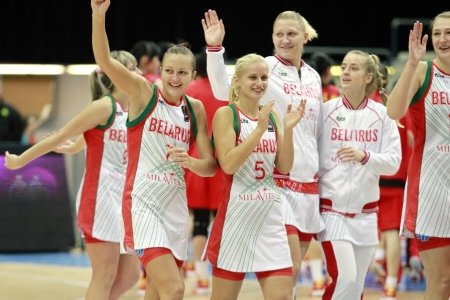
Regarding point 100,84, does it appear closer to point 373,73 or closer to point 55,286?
point 373,73

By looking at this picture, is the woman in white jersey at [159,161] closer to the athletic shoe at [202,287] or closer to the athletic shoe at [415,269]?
the athletic shoe at [202,287]

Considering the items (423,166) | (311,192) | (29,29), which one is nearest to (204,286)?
(311,192)

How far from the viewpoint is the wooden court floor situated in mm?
8984

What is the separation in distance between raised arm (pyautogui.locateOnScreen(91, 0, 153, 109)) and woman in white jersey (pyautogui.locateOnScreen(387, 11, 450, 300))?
1583 millimetres

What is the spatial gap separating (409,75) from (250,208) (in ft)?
3.87

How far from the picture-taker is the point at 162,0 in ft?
58.3

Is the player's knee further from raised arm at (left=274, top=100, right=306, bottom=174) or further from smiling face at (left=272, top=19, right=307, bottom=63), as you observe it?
raised arm at (left=274, top=100, right=306, bottom=174)

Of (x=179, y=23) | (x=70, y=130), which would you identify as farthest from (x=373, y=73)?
(x=179, y=23)

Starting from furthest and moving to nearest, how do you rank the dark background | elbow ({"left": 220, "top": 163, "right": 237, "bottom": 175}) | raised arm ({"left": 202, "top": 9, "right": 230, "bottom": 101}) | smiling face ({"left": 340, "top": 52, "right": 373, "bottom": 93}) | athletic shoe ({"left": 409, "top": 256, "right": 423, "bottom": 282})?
the dark background, athletic shoe ({"left": 409, "top": 256, "right": 423, "bottom": 282}), smiling face ({"left": 340, "top": 52, "right": 373, "bottom": 93}), raised arm ({"left": 202, "top": 9, "right": 230, "bottom": 101}), elbow ({"left": 220, "top": 163, "right": 237, "bottom": 175})

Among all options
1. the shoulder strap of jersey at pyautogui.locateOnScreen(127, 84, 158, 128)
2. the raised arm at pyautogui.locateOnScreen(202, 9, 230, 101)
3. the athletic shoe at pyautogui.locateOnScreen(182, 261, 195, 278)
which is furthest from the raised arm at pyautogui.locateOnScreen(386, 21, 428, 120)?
the athletic shoe at pyautogui.locateOnScreen(182, 261, 195, 278)

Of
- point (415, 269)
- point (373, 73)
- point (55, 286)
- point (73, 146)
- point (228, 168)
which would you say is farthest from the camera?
point (415, 269)

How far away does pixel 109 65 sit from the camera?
5.52 m

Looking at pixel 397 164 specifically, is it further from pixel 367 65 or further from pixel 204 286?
pixel 204 286

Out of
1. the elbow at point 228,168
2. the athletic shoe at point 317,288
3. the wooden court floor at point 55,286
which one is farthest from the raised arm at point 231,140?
the athletic shoe at point 317,288
